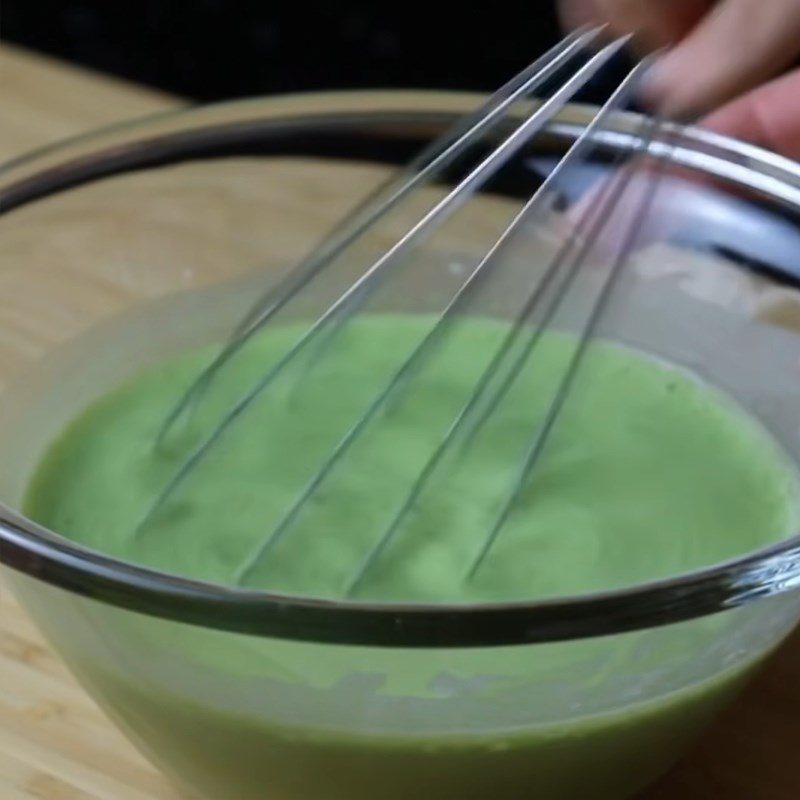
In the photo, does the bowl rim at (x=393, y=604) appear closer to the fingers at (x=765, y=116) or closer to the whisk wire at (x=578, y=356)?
the whisk wire at (x=578, y=356)

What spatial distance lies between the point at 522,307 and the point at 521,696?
1.21 feet

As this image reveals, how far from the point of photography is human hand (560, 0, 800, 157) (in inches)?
28.0

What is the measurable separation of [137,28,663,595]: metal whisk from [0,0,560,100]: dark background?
0.26 metres

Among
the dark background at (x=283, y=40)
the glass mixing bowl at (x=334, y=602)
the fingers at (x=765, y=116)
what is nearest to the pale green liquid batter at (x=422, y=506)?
the glass mixing bowl at (x=334, y=602)

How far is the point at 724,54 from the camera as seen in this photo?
71 cm

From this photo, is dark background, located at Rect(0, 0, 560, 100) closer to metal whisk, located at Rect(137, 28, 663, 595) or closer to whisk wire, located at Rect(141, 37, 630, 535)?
metal whisk, located at Rect(137, 28, 663, 595)

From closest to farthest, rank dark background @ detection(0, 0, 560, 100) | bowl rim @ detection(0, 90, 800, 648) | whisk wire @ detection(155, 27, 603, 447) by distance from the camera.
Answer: bowl rim @ detection(0, 90, 800, 648)
whisk wire @ detection(155, 27, 603, 447)
dark background @ detection(0, 0, 560, 100)

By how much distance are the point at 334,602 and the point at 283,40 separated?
84 centimetres

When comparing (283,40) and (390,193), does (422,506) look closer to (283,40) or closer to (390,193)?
(390,193)

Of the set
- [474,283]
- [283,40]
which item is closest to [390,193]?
[474,283]

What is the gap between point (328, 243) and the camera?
802 mm

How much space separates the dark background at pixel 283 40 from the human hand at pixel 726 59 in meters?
0.32

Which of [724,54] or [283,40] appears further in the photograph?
[283,40]

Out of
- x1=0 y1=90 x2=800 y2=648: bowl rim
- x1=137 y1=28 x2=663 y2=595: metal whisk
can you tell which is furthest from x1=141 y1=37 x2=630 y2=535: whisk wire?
x1=0 y1=90 x2=800 y2=648: bowl rim
